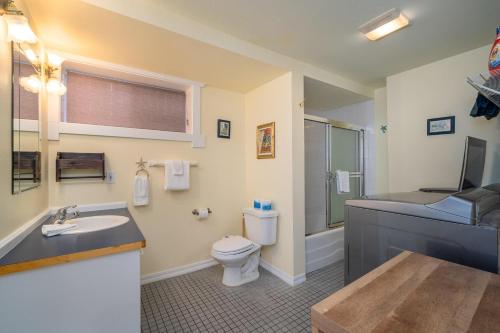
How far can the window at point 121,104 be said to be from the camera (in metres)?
2.04

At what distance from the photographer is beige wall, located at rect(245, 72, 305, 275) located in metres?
2.27

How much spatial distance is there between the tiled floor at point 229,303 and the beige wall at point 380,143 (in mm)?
1406

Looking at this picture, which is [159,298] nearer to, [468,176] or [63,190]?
[63,190]

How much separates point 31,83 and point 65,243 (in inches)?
43.3

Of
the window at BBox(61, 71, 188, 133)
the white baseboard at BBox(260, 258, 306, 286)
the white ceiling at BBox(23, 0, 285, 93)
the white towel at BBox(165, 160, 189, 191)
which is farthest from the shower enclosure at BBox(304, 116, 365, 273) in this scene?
the window at BBox(61, 71, 188, 133)

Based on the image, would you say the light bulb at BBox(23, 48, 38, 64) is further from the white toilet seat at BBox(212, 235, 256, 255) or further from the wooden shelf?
the white toilet seat at BBox(212, 235, 256, 255)

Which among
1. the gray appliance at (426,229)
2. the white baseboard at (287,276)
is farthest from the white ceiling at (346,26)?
the white baseboard at (287,276)

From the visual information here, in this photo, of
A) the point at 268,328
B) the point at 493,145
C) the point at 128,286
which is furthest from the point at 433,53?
the point at 128,286

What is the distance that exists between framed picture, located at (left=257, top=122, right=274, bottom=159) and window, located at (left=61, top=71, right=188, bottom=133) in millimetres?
881

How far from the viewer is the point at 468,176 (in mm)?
1406

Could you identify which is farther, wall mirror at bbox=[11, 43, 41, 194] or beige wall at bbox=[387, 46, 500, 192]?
beige wall at bbox=[387, 46, 500, 192]

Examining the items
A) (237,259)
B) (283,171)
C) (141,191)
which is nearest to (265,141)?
(283,171)

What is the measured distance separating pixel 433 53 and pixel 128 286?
309 centimetres

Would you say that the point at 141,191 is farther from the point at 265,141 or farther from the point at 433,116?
the point at 433,116
